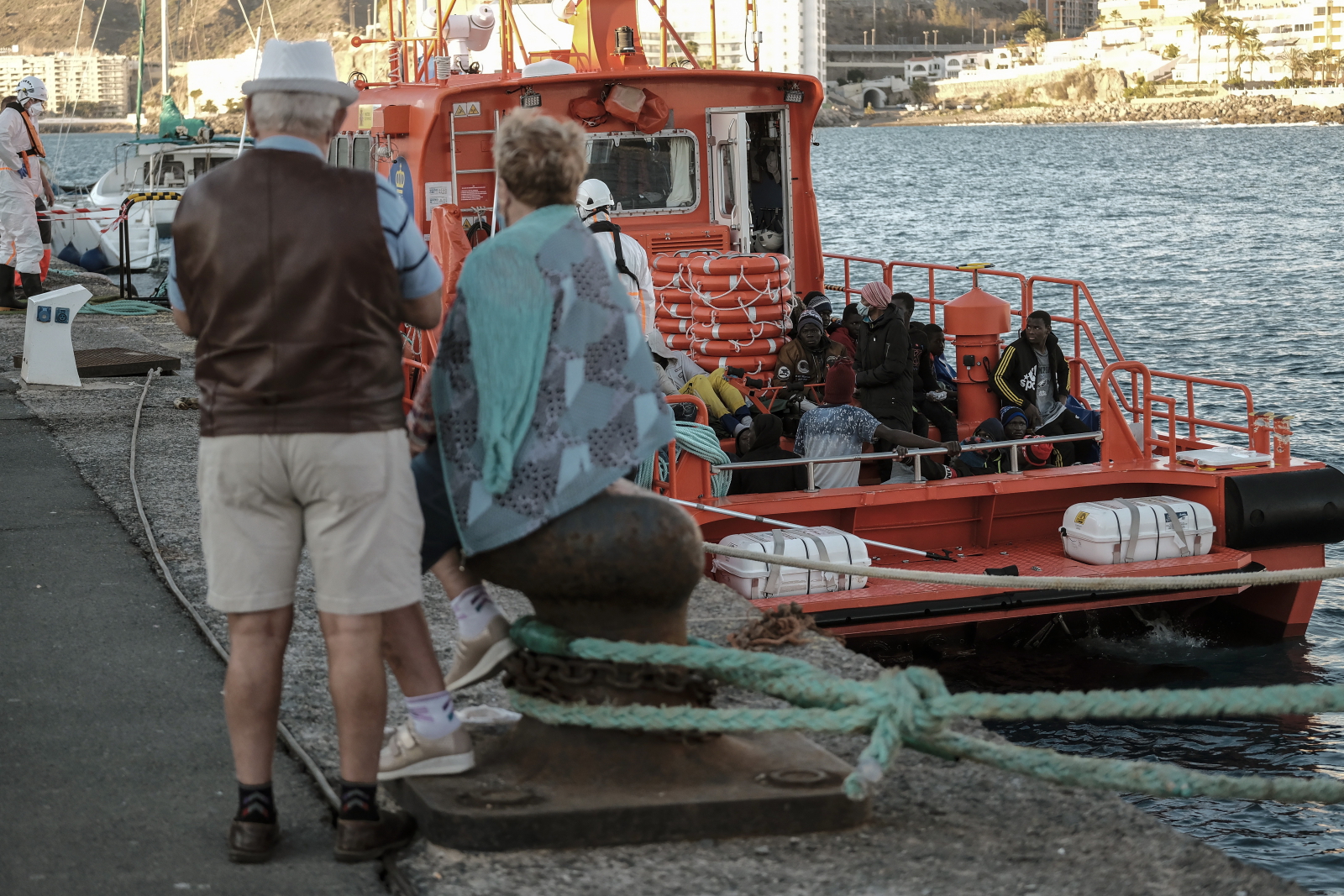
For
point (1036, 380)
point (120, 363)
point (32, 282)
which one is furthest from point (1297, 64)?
point (120, 363)

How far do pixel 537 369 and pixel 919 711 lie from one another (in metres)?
1.14

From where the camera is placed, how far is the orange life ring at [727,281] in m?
9.58

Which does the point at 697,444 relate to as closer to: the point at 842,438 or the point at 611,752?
the point at 842,438

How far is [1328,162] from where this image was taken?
101m

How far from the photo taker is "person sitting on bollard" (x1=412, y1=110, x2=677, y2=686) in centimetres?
326

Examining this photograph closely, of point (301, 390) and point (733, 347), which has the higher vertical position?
point (301, 390)

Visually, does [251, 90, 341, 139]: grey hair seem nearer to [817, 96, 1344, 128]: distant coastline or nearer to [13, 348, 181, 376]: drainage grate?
[13, 348, 181, 376]: drainage grate

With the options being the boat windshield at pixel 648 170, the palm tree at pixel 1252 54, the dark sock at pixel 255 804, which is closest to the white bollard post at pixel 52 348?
Result: the boat windshield at pixel 648 170

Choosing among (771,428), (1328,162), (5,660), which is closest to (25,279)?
(771,428)

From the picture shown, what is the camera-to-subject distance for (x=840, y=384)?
8.62 m

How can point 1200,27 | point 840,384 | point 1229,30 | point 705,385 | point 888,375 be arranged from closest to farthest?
point 840,384
point 888,375
point 705,385
point 1229,30
point 1200,27

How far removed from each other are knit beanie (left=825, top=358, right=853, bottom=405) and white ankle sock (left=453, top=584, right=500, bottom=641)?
5.22 m

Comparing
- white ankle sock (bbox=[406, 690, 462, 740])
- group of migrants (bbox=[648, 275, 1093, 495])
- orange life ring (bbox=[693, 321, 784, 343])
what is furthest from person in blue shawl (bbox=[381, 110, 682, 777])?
orange life ring (bbox=[693, 321, 784, 343])

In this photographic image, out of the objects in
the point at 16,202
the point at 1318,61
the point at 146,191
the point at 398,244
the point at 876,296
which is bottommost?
the point at 876,296
